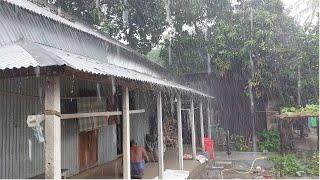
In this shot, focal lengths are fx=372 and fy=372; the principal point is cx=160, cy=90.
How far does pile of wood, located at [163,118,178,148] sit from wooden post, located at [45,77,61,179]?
14.4 meters

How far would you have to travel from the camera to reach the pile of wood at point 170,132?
65.0ft

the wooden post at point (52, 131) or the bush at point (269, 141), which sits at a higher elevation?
the wooden post at point (52, 131)

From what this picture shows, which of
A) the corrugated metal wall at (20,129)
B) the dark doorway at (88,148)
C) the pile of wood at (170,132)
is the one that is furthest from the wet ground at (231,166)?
the corrugated metal wall at (20,129)

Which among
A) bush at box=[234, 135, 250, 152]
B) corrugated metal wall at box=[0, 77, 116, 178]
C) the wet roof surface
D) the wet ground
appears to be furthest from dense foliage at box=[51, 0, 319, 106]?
corrugated metal wall at box=[0, 77, 116, 178]

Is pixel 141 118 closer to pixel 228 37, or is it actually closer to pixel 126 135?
pixel 228 37

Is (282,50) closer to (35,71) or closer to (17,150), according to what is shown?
(17,150)

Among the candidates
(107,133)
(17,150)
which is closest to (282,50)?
(107,133)

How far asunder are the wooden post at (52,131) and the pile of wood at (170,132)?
14.4 meters

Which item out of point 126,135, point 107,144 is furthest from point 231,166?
point 126,135

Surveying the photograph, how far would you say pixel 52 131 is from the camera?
207 inches

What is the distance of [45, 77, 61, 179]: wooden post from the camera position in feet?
17.0

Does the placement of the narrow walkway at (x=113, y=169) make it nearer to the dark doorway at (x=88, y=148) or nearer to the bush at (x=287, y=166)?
the dark doorway at (x=88, y=148)

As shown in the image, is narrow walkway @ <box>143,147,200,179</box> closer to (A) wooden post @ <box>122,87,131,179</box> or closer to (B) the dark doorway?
(B) the dark doorway

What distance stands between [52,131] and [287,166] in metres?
12.5
